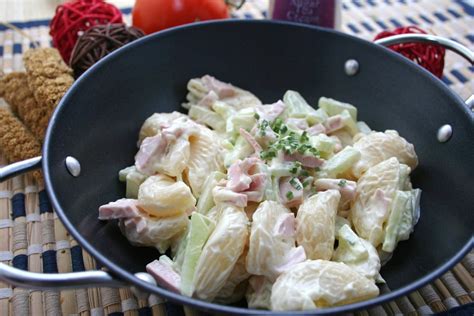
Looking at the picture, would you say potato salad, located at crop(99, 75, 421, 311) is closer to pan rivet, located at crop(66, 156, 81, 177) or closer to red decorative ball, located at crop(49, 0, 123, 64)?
pan rivet, located at crop(66, 156, 81, 177)

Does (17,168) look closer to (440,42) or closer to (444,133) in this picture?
(444,133)

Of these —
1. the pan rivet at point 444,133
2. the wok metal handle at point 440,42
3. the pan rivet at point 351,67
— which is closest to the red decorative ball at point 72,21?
the pan rivet at point 351,67

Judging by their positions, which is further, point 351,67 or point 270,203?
point 351,67

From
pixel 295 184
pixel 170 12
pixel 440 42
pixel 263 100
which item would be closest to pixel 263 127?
pixel 295 184

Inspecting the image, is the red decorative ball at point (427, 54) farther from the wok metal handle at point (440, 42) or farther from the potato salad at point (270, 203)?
the potato salad at point (270, 203)

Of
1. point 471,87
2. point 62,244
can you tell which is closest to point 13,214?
point 62,244
